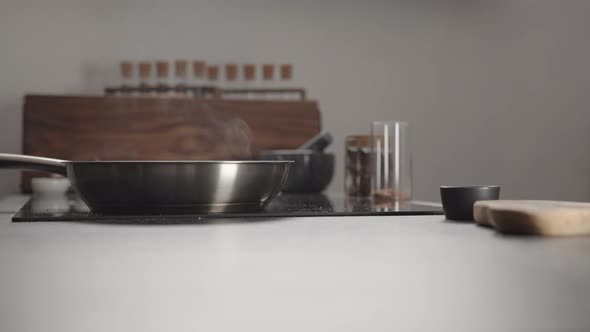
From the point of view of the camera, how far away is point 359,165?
1422 millimetres

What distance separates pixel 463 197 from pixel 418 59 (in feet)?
8.92

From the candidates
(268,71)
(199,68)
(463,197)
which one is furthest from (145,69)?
(463,197)

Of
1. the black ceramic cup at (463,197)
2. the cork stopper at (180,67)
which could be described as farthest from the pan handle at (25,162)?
the cork stopper at (180,67)

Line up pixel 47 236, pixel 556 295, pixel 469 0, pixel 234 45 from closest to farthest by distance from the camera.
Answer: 1. pixel 556 295
2. pixel 47 236
3. pixel 234 45
4. pixel 469 0

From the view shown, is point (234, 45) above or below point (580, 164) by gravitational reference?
above

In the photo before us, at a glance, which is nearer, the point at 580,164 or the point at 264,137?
the point at 264,137

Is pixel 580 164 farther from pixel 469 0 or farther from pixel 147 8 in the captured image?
pixel 147 8

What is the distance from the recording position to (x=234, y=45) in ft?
10.3

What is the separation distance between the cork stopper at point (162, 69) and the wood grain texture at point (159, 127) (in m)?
0.40

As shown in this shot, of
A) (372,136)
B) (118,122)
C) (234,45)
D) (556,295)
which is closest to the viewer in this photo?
(556,295)

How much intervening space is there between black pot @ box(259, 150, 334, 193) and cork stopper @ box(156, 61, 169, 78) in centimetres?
138

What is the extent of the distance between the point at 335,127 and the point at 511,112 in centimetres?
89

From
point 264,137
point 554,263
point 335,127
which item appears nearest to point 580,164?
point 335,127

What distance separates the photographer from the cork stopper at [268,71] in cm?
295
